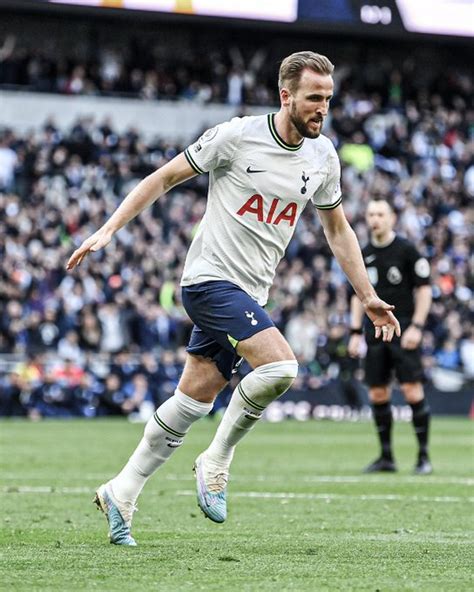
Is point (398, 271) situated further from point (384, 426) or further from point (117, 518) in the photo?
point (117, 518)

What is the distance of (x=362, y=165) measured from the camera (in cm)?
3322

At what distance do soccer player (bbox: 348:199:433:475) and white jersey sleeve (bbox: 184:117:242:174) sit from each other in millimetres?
5791

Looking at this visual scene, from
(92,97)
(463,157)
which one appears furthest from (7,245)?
(463,157)

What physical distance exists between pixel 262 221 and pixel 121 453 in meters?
8.68

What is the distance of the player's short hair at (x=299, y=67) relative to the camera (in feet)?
21.3

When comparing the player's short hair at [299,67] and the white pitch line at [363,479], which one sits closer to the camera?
the player's short hair at [299,67]

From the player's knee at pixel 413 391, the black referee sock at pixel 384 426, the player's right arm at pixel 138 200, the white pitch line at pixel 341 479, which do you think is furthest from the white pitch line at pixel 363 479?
the player's right arm at pixel 138 200

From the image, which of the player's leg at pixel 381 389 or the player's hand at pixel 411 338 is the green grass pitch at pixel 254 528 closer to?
the player's leg at pixel 381 389

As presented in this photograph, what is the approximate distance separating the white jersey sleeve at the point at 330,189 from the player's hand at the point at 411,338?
5207 millimetres

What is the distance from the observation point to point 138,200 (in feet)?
20.9

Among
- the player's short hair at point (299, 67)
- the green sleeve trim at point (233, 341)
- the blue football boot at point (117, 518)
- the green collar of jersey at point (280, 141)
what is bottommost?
the blue football boot at point (117, 518)

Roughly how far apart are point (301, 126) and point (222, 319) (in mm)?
1034

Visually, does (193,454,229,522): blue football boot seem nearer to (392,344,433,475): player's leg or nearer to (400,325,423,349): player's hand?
(400,325,423,349): player's hand

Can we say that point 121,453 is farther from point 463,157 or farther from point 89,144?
point 463,157
